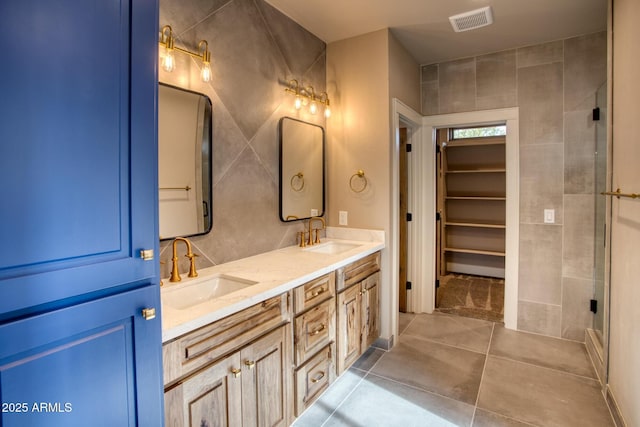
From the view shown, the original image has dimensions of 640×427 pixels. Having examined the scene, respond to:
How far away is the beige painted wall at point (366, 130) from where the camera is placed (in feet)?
9.25

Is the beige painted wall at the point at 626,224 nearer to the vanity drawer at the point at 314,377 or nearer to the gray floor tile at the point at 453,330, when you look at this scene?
the gray floor tile at the point at 453,330

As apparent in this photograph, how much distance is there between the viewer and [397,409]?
2.14 metres

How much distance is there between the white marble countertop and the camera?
1.30 metres

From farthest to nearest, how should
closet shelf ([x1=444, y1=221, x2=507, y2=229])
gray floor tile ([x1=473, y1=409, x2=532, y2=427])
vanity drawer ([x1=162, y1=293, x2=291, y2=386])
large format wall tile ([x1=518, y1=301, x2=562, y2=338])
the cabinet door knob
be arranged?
closet shelf ([x1=444, y1=221, x2=507, y2=229])
large format wall tile ([x1=518, y1=301, x2=562, y2=338])
gray floor tile ([x1=473, y1=409, x2=532, y2=427])
vanity drawer ([x1=162, y1=293, x2=291, y2=386])
the cabinet door knob

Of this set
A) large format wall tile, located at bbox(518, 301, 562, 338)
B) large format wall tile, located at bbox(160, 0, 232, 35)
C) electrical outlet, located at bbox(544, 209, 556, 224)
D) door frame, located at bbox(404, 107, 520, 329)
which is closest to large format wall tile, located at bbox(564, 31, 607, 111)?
door frame, located at bbox(404, 107, 520, 329)

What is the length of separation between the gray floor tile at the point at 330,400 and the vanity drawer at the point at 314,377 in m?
0.13

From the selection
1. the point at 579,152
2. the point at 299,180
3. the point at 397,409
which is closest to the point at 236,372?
the point at 397,409

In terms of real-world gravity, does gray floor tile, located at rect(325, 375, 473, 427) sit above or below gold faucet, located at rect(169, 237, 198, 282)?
below

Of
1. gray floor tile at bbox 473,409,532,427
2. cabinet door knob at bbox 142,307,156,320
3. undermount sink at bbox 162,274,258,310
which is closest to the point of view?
cabinet door knob at bbox 142,307,156,320

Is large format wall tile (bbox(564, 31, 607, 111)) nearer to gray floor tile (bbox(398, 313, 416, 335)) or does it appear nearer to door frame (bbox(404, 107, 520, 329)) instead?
door frame (bbox(404, 107, 520, 329))

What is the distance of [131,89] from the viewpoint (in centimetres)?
101

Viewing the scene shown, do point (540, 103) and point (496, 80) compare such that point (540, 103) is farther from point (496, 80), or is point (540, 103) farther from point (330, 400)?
point (330, 400)

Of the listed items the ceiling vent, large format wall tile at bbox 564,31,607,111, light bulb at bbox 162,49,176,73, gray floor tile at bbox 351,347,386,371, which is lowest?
gray floor tile at bbox 351,347,386,371

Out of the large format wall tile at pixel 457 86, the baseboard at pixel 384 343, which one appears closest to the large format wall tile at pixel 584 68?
the large format wall tile at pixel 457 86
